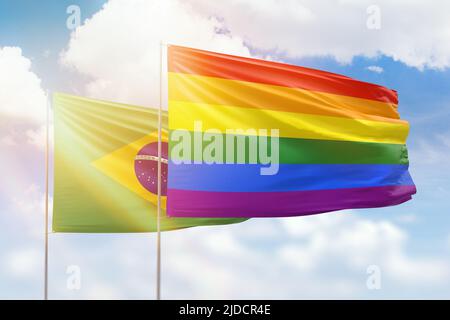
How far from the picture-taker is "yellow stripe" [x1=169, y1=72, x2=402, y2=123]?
7.05 meters

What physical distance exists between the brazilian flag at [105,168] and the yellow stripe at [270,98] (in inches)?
90.4

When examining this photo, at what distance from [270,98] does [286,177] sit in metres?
1.04

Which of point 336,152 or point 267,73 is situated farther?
point 336,152

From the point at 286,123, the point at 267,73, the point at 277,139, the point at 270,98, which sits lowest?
the point at 277,139

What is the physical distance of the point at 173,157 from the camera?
6.80 metres

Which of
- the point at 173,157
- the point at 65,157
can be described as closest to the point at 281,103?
the point at 173,157

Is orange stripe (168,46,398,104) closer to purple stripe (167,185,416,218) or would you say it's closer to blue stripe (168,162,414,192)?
blue stripe (168,162,414,192)

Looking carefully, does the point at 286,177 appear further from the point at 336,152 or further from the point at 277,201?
the point at 336,152

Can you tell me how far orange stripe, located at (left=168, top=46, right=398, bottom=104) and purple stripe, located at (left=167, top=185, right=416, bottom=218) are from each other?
54.6 inches

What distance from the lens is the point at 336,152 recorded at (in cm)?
787

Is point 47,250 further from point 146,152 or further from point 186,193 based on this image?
point 186,193

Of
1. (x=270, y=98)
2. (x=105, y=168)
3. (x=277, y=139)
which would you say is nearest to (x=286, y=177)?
(x=277, y=139)
